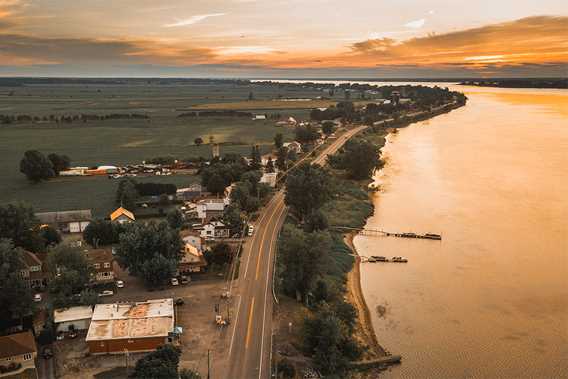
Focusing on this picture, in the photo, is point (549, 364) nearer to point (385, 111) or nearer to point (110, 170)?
point (110, 170)

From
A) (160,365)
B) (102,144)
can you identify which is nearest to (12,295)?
(160,365)

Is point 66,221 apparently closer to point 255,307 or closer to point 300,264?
point 255,307

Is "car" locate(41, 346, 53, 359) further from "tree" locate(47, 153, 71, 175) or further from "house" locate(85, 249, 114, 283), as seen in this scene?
"tree" locate(47, 153, 71, 175)

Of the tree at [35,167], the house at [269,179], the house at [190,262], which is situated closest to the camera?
the house at [190,262]

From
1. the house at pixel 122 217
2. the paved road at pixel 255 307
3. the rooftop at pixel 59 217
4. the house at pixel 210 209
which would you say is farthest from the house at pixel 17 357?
the house at pixel 210 209

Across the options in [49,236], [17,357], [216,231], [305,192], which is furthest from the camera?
[305,192]

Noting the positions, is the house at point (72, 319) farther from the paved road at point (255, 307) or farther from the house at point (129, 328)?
the paved road at point (255, 307)
